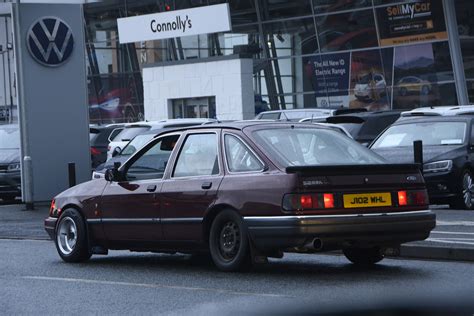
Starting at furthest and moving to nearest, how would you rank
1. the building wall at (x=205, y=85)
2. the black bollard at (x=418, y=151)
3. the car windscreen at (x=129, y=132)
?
the building wall at (x=205, y=85)
the car windscreen at (x=129, y=132)
the black bollard at (x=418, y=151)

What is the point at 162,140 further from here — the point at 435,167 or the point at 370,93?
the point at 370,93

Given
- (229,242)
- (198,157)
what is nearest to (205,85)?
(198,157)

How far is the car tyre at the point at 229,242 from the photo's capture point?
956 centimetres

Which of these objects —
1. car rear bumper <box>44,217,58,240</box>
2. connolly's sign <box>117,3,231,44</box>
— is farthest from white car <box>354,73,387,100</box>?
car rear bumper <box>44,217,58,240</box>

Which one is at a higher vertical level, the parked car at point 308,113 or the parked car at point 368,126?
the parked car at point 308,113

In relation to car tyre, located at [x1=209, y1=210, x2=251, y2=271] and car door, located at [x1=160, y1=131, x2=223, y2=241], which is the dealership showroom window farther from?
car tyre, located at [x1=209, y1=210, x2=251, y2=271]

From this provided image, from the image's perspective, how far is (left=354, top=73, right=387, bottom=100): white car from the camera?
34906 mm

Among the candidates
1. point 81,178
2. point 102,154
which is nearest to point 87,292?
point 81,178

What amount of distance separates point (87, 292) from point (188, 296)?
1030 millimetres

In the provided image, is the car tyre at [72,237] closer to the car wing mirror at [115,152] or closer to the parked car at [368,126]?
the parked car at [368,126]

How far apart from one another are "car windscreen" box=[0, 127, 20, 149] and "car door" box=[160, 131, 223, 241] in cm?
1530

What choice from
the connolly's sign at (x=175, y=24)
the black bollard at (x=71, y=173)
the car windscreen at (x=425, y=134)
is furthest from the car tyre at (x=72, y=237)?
the connolly's sign at (x=175, y=24)

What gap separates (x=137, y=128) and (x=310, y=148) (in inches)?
607

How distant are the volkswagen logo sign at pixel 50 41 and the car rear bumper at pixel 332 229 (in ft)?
46.0
